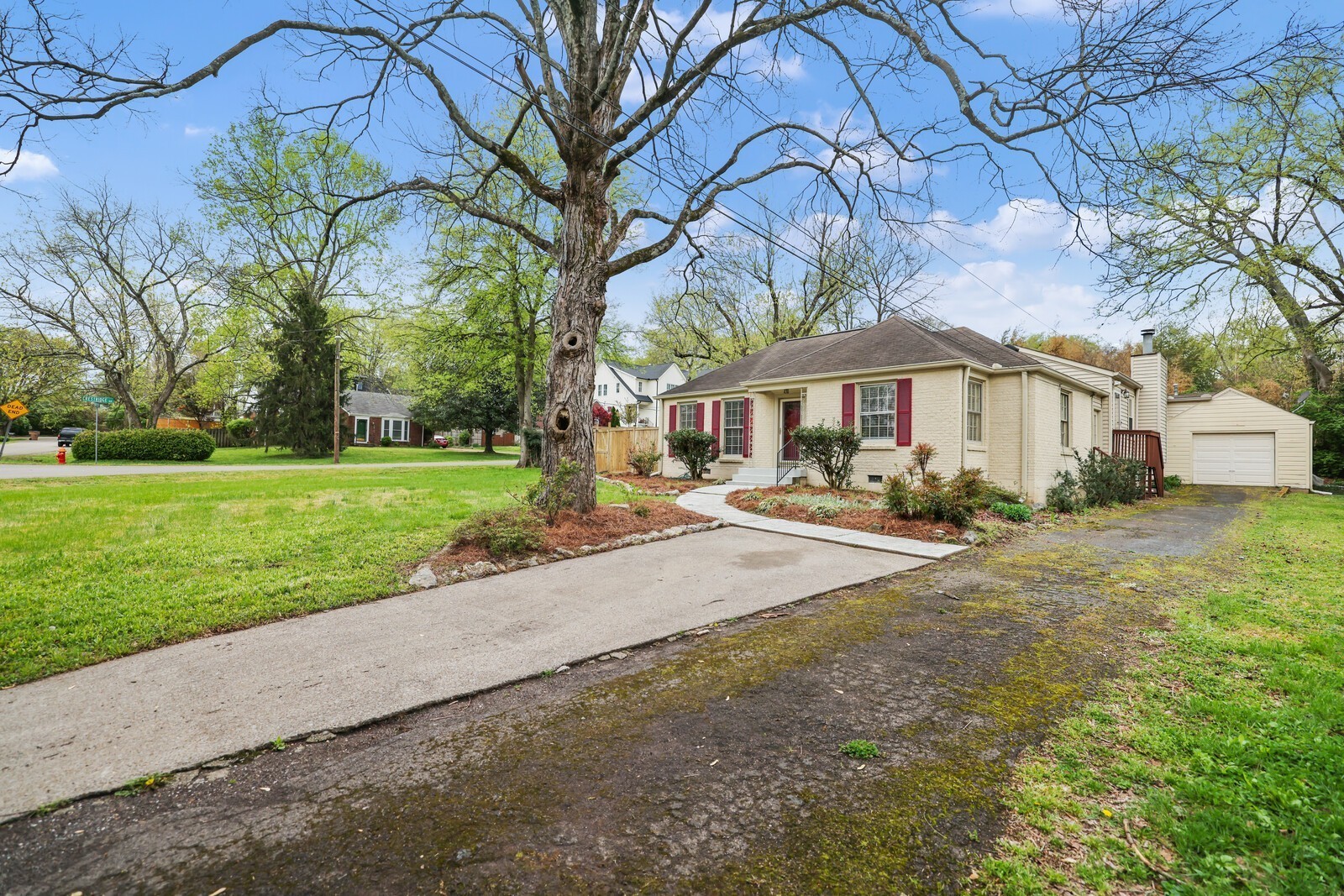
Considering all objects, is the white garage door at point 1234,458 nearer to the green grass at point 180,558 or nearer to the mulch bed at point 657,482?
the mulch bed at point 657,482

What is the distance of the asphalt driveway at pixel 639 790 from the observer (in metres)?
1.80

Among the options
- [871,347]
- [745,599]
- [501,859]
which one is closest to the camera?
[501,859]

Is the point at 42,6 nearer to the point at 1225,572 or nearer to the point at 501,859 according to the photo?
the point at 501,859

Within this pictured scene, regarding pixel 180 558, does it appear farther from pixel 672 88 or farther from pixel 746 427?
pixel 746 427

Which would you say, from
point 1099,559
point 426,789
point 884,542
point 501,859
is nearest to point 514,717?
point 426,789

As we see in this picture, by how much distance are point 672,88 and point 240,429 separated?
127ft

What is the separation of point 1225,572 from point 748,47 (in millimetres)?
8654

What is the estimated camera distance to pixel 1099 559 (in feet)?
23.1

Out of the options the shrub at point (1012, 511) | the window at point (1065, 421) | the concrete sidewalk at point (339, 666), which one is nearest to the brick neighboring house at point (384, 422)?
the window at point (1065, 421)

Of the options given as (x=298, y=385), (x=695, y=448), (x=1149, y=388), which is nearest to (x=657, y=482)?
(x=695, y=448)

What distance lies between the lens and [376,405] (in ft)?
142

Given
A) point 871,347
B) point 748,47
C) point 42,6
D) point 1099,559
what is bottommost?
point 1099,559

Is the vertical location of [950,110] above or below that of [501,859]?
above

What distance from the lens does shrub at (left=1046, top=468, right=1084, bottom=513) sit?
11984mm
